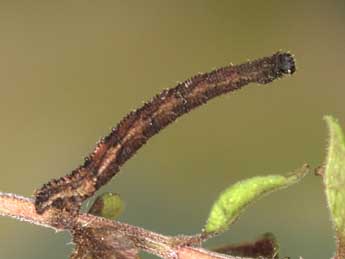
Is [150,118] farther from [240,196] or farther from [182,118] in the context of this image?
[182,118]

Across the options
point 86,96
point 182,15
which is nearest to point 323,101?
point 182,15

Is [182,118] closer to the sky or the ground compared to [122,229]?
closer to the sky

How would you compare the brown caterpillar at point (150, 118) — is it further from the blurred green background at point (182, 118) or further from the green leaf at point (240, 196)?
the blurred green background at point (182, 118)

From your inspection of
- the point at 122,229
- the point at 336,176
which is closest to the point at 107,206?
the point at 122,229

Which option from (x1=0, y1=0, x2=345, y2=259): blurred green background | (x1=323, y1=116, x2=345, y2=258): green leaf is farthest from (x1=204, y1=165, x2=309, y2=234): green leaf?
(x1=0, y1=0, x2=345, y2=259): blurred green background

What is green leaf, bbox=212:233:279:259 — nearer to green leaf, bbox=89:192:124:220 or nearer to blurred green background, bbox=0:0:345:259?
green leaf, bbox=89:192:124:220

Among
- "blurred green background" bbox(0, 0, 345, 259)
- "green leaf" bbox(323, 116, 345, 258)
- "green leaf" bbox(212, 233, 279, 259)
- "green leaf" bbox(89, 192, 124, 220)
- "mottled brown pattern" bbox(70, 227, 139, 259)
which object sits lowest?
"mottled brown pattern" bbox(70, 227, 139, 259)

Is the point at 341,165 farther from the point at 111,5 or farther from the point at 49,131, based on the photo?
the point at 111,5
